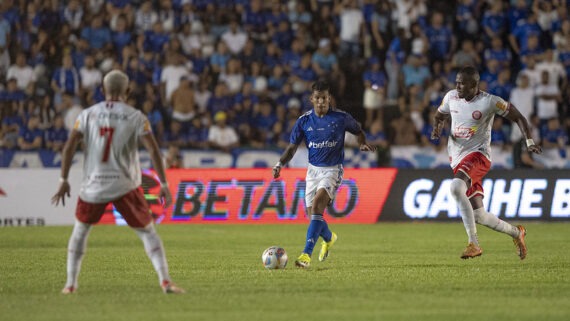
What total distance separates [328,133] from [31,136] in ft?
42.5

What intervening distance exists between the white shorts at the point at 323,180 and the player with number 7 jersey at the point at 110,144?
4.19m

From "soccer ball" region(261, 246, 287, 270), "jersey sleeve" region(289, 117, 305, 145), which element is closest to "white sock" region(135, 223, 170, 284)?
"soccer ball" region(261, 246, 287, 270)

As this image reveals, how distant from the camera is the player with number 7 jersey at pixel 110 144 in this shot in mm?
9891

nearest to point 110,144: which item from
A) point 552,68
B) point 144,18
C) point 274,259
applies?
point 274,259

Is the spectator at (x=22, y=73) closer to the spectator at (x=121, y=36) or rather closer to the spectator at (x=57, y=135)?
the spectator at (x=57, y=135)

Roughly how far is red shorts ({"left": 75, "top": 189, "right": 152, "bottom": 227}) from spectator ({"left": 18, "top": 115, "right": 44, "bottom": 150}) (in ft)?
49.4

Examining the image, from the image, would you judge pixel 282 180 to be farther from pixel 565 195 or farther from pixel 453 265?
pixel 453 265

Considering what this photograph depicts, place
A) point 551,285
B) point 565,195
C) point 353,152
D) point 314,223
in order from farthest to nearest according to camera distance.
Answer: point 353,152 → point 565,195 → point 314,223 → point 551,285

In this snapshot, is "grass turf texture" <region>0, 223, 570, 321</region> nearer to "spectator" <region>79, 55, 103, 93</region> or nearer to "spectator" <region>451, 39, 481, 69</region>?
"spectator" <region>79, 55, 103, 93</region>

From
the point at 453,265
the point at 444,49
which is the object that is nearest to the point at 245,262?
the point at 453,265

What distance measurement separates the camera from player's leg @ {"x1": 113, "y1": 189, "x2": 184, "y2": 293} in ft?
32.7

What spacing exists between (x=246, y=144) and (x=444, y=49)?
19.7ft

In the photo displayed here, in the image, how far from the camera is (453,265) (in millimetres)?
13617

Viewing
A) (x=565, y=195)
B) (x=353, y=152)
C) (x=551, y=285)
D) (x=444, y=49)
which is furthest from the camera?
(x=444, y=49)
